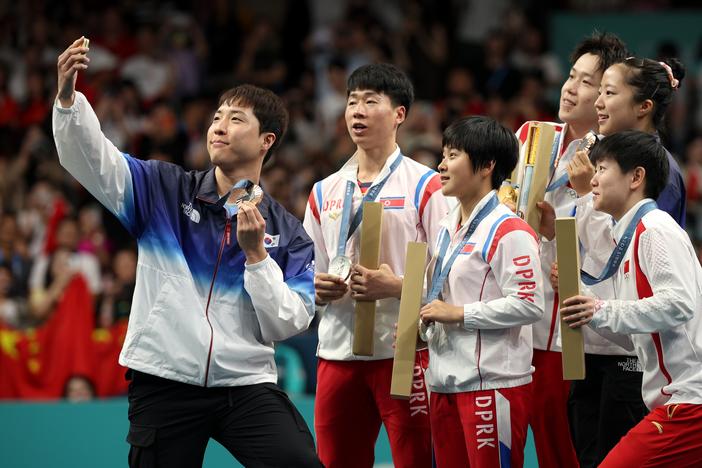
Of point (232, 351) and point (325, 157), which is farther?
point (325, 157)

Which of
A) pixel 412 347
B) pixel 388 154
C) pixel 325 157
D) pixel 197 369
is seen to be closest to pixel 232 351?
pixel 197 369

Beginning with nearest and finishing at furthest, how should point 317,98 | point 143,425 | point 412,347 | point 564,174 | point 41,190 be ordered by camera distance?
point 143,425 < point 412,347 < point 564,174 < point 41,190 < point 317,98

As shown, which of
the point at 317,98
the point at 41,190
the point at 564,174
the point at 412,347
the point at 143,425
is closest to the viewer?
the point at 143,425

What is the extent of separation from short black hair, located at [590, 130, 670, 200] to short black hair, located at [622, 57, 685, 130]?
15.3 inches

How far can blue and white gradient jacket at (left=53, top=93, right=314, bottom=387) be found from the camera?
457cm

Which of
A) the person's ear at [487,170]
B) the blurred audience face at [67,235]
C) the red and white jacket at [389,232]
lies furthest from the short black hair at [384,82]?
the blurred audience face at [67,235]

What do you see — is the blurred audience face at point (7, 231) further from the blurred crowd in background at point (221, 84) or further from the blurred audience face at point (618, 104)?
the blurred audience face at point (618, 104)

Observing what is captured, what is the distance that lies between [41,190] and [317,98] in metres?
3.20

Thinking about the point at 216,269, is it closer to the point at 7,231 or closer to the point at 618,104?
the point at 618,104

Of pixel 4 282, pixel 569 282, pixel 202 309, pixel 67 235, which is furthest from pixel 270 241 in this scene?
pixel 67 235

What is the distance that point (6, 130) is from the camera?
12086mm

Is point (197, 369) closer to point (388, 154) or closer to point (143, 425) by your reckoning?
point (143, 425)

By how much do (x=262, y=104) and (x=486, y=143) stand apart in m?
1.00

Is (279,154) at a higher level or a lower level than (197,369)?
higher
